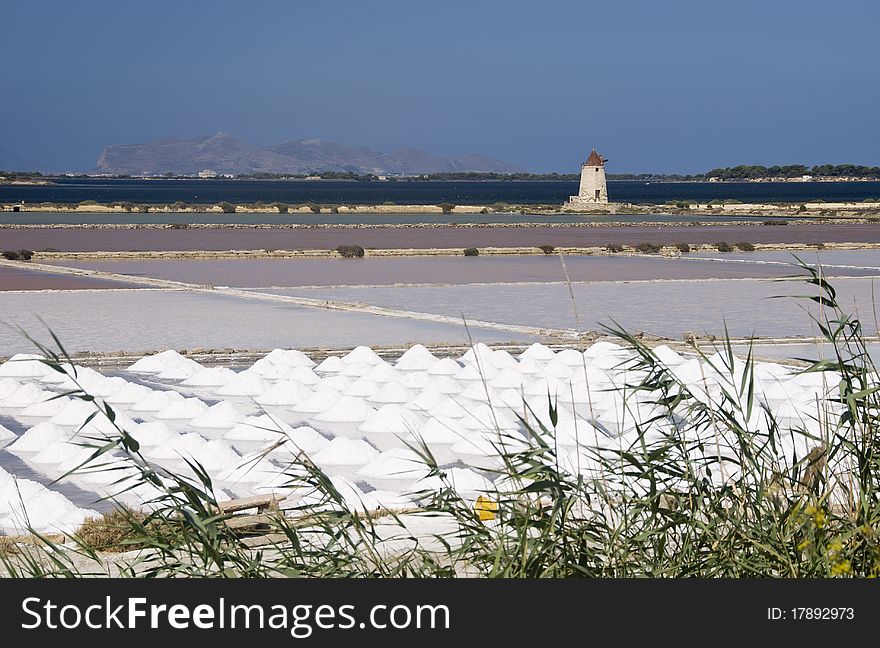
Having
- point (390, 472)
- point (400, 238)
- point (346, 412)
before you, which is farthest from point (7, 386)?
point (400, 238)

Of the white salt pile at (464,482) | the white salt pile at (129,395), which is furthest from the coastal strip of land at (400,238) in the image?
the white salt pile at (464,482)

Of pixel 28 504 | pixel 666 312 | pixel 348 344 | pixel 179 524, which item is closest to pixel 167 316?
pixel 348 344

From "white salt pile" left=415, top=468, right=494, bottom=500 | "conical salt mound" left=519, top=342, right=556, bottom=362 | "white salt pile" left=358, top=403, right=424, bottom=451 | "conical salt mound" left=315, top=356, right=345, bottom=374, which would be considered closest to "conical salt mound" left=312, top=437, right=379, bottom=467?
"white salt pile" left=358, top=403, right=424, bottom=451

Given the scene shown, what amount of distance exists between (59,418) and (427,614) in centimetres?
727

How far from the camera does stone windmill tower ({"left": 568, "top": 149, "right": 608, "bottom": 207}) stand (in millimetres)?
77206

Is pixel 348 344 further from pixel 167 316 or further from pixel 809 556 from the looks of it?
pixel 809 556

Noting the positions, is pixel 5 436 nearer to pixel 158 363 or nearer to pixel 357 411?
pixel 357 411

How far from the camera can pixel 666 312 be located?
60.9 feet

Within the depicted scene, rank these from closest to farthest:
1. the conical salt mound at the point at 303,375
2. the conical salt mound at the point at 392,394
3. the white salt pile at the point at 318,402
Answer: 1. the white salt pile at the point at 318,402
2. the conical salt mound at the point at 392,394
3. the conical salt mound at the point at 303,375

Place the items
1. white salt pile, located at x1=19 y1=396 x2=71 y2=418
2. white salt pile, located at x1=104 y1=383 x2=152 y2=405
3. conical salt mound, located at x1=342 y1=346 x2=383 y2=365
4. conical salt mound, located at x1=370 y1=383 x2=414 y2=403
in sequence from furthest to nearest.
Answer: conical salt mound, located at x1=342 y1=346 x2=383 y2=365 < conical salt mound, located at x1=370 y1=383 x2=414 y2=403 < white salt pile, located at x1=104 y1=383 x2=152 y2=405 < white salt pile, located at x1=19 y1=396 x2=71 y2=418

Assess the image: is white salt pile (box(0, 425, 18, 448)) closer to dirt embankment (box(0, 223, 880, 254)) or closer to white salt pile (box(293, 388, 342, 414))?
white salt pile (box(293, 388, 342, 414))

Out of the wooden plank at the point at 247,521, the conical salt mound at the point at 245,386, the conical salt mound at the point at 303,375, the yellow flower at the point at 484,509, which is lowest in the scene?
the conical salt mound at the point at 245,386

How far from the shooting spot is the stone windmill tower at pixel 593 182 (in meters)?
77.2

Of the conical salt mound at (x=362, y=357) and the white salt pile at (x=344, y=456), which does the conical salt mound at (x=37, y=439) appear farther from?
the conical salt mound at (x=362, y=357)
